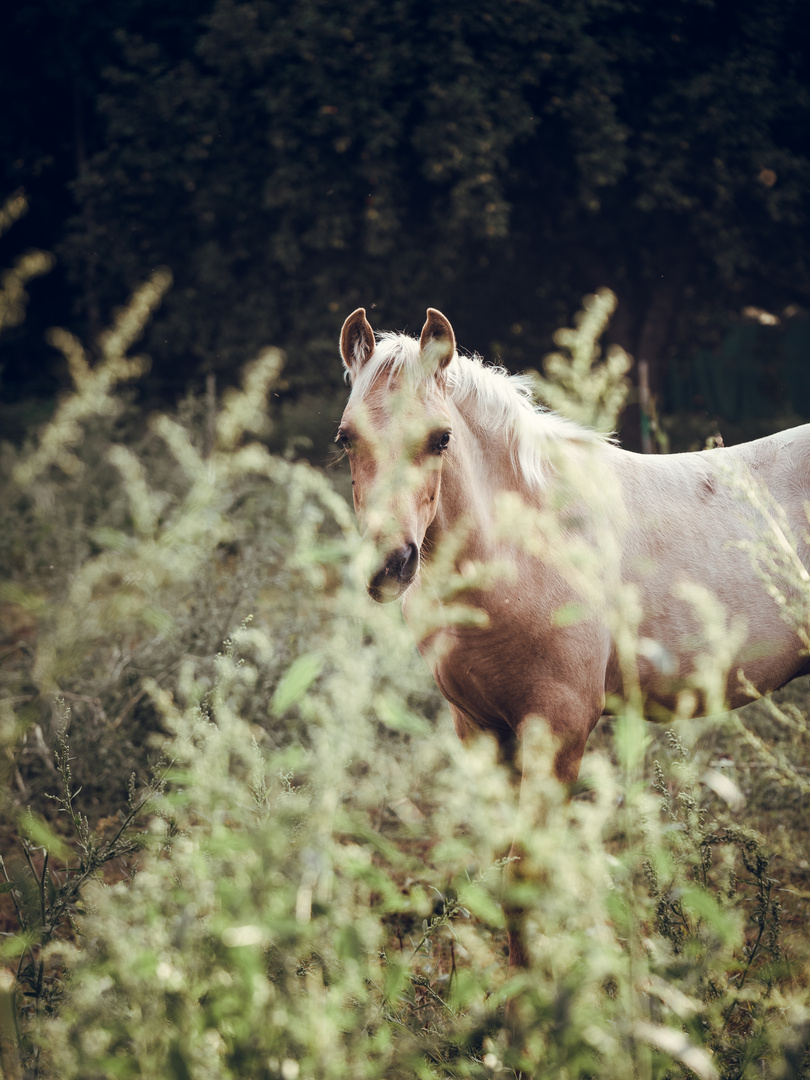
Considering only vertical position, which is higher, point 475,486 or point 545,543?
point 475,486

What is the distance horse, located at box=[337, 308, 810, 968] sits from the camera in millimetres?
2076

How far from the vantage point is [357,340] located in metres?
2.30

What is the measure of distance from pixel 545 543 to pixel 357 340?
0.85 m

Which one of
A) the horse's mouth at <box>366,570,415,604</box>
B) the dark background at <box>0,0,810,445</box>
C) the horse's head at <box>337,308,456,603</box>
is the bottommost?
the dark background at <box>0,0,810,445</box>

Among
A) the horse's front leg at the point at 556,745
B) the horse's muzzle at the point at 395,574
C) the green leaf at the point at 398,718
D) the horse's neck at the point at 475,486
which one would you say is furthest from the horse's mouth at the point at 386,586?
the green leaf at the point at 398,718

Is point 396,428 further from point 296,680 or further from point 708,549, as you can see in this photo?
point 708,549

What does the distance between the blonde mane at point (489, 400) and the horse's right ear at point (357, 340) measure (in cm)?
3

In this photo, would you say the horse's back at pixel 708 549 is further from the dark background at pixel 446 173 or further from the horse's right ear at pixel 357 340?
the dark background at pixel 446 173

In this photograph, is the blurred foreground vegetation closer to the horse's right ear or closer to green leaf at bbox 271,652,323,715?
green leaf at bbox 271,652,323,715

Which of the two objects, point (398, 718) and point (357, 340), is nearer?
point (398, 718)

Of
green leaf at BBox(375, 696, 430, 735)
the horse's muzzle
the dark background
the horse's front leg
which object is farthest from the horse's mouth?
the dark background

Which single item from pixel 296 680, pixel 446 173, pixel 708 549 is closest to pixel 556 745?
pixel 708 549

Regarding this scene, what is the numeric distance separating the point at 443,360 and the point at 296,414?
821cm

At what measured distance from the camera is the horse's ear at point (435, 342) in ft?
6.98
